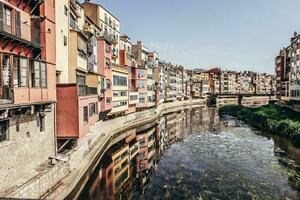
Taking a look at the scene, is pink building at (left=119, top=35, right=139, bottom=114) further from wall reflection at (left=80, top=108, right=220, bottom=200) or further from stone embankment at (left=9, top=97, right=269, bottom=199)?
stone embankment at (left=9, top=97, right=269, bottom=199)

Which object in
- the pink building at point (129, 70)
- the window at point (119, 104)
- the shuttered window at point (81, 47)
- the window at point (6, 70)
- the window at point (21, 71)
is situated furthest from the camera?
the pink building at point (129, 70)

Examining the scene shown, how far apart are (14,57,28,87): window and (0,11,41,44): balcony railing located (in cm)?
174

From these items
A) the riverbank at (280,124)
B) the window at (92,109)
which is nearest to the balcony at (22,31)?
the window at (92,109)

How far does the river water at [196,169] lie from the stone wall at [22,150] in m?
4.86

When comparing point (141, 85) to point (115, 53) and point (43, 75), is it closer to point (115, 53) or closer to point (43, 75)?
point (115, 53)

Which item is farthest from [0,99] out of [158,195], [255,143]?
[255,143]

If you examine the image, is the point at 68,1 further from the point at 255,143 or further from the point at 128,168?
the point at 255,143

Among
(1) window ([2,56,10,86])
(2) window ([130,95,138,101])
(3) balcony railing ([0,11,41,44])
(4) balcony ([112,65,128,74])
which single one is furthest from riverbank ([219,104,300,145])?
(1) window ([2,56,10,86])

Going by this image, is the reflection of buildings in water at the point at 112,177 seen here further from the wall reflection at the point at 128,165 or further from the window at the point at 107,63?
the window at the point at 107,63

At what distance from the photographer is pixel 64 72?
31.9 meters

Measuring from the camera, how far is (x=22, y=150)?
20.7 m

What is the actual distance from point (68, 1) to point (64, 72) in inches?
314

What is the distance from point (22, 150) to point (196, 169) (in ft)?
66.7

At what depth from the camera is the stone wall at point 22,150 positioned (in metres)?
18.3
